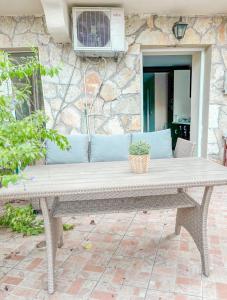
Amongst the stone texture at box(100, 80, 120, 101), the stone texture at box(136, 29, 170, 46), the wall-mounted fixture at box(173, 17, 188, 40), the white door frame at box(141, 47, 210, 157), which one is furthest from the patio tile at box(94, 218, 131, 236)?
the wall-mounted fixture at box(173, 17, 188, 40)

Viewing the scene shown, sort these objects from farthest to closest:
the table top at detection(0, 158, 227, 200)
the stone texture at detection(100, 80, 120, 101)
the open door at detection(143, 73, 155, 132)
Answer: the open door at detection(143, 73, 155, 132) < the stone texture at detection(100, 80, 120, 101) < the table top at detection(0, 158, 227, 200)

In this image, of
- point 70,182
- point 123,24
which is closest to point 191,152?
point 70,182

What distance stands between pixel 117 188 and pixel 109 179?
0.16 meters

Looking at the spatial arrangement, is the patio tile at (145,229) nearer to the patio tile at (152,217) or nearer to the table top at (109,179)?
the patio tile at (152,217)

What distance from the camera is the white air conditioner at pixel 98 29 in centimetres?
303

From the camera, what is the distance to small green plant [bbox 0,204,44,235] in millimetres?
2353

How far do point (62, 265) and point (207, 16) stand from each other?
11.9 ft

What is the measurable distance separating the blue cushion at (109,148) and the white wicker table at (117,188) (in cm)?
84

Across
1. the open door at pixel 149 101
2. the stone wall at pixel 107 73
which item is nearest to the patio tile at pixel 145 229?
the stone wall at pixel 107 73

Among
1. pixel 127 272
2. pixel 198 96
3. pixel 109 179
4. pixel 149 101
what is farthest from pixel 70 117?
pixel 149 101

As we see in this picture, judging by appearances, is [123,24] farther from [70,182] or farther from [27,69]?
[70,182]

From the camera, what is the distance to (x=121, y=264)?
1.85 metres

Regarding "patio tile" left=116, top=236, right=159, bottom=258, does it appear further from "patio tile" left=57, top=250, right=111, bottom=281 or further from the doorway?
the doorway

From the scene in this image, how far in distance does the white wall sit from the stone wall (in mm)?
3296
